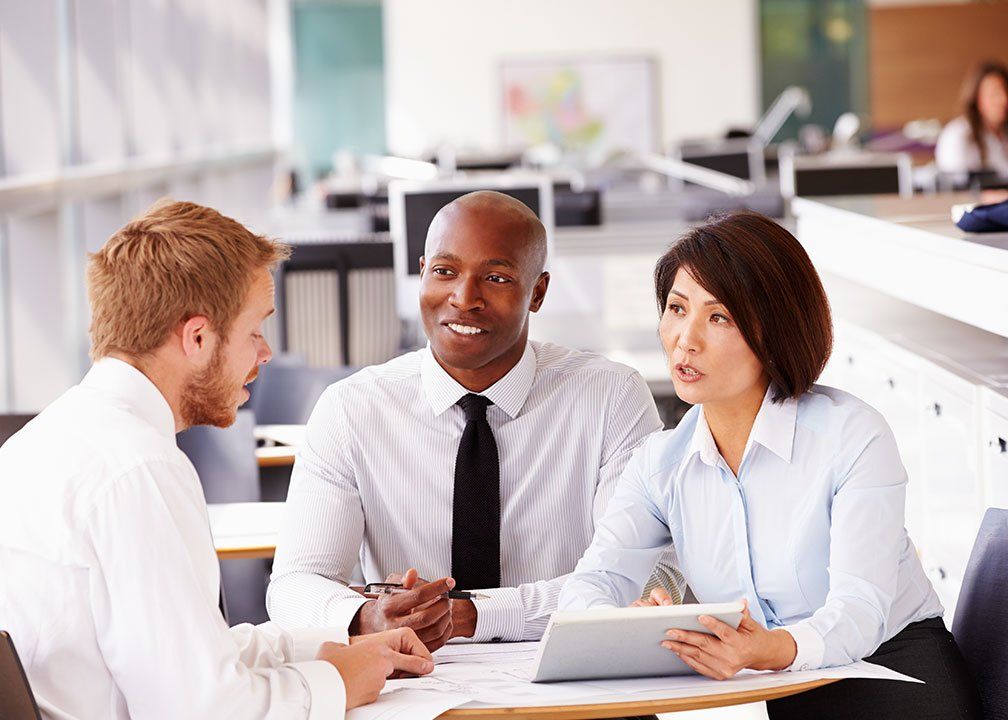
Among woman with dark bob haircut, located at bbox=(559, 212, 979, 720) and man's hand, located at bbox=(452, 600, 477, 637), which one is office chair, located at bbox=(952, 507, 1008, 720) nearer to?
woman with dark bob haircut, located at bbox=(559, 212, 979, 720)

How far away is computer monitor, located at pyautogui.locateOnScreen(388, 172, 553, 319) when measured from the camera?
520 centimetres

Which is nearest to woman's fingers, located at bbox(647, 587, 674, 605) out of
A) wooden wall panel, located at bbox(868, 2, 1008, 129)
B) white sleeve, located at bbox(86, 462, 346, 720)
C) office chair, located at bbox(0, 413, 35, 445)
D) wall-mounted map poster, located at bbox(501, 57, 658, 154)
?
white sleeve, located at bbox(86, 462, 346, 720)

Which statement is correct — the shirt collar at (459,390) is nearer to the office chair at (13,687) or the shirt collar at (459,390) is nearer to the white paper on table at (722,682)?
the white paper on table at (722,682)

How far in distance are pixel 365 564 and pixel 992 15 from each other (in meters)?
15.4

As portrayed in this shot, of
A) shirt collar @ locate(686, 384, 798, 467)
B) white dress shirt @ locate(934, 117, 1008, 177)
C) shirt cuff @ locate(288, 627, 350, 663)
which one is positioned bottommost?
shirt cuff @ locate(288, 627, 350, 663)

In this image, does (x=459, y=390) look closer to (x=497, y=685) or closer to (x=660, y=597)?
(x=660, y=597)

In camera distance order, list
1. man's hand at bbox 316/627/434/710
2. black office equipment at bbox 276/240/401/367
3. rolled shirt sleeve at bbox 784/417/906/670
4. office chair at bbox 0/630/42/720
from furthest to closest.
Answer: black office equipment at bbox 276/240/401/367, rolled shirt sleeve at bbox 784/417/906/670, man's hand at bbox 316/627/434/710, office chair at bbox 0/630/42/720

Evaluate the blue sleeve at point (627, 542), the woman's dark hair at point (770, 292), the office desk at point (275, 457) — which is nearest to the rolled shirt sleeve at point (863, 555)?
the woman's dark hair at point (770, 292)

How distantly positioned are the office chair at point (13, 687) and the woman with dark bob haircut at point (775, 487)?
0.80 m

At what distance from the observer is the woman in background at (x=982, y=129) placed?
26.5 ft

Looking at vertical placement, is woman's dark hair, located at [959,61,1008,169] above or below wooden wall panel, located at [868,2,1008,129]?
below

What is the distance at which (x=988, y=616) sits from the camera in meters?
1.99

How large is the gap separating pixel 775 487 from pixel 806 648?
0.29m

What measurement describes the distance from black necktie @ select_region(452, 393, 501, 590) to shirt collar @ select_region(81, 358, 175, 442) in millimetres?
754
